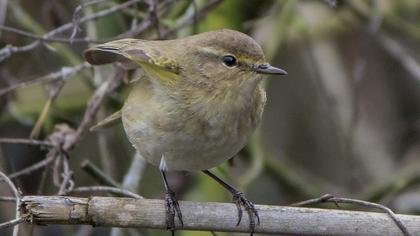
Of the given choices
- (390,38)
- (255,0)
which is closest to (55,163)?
(255,0)

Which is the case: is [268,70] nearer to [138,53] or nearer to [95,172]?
[138,53]

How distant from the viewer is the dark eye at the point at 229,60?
3414 mm

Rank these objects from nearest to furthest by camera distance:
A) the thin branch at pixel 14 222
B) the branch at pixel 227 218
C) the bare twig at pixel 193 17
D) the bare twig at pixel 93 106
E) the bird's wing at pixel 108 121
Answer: the thin branch at pixel 14 222 → the branch at pixel 227 218 → the bare twig at pixel 93 106 → the bird's wing at pixel 108 121 → the bare twig at pixel 193 17

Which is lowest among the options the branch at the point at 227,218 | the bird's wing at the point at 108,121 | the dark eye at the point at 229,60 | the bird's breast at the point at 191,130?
the branch at the point at 227,218

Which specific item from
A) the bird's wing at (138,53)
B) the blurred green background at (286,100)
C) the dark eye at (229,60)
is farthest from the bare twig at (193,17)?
the dark eye at (229,60)

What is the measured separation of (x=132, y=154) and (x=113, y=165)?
0.61 feet

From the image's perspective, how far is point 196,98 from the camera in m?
3.39

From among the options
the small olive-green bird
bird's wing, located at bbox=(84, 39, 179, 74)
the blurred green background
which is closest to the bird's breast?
the small olive-green bird

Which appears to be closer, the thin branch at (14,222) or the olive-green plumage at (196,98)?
the thin branch at (14,222)

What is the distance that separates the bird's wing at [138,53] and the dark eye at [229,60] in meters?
0.20

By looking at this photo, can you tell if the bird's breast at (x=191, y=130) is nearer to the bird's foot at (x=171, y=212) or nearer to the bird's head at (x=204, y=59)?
the bird's head at (x=204, y=59)

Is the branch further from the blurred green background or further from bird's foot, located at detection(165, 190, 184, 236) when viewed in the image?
the blurred green background

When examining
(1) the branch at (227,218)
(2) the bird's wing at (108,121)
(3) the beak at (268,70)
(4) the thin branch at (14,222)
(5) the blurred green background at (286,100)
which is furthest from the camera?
(5) the blurred green background at (286,100)

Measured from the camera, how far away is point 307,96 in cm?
605
